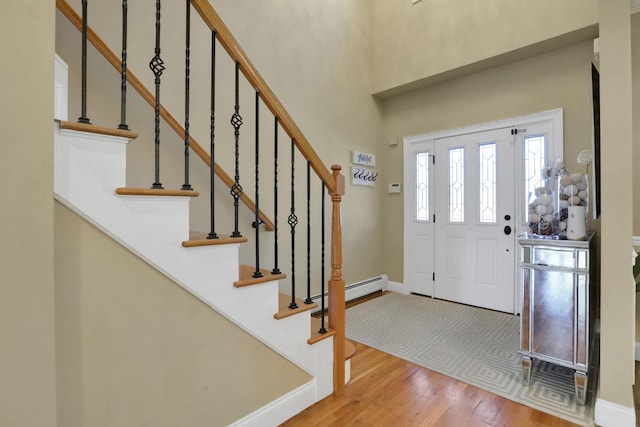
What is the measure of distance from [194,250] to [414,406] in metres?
1.61

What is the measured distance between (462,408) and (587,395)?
2.82ft

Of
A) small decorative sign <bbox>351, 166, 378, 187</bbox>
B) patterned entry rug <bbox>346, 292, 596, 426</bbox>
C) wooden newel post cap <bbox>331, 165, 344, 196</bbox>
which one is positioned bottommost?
patterned entry rug <bbox>346, 292, 596, 426</bbox>

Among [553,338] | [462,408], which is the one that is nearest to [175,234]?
[462,408]

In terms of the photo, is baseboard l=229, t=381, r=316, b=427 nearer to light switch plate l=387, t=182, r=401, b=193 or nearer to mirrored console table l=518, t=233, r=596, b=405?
mirrored console table l=518, t=233, r=596, b=405

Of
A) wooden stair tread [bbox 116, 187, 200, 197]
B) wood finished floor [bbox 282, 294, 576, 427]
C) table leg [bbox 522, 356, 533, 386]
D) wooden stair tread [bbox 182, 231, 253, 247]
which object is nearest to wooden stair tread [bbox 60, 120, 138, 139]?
wooden stair tread [bbox 116, 187, 200, 197]

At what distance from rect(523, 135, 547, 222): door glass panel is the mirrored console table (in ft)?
4.35

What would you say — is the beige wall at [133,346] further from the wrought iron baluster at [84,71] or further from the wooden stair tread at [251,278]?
the wrought iron baluster at [84,71]

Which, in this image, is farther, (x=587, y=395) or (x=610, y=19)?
(x=587, y=395)

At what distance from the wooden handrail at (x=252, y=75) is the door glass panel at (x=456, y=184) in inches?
98.8

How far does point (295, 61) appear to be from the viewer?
3.36 metres

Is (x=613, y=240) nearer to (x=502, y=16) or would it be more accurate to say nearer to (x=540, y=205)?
(x=540, y=205)

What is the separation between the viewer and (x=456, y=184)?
12.7 ft

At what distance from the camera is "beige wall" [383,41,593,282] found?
3025 mm

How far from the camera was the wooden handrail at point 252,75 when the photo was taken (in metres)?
1.36
